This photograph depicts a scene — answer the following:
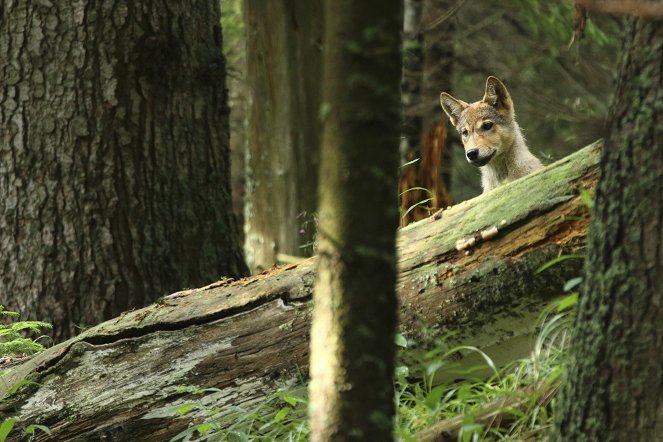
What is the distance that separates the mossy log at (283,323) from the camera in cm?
423

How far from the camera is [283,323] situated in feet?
14.7

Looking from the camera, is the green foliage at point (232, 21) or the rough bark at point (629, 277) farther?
the green foliage at point (232, 21)

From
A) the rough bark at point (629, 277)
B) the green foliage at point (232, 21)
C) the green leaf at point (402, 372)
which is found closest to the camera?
the rough bark at point (629, 277)

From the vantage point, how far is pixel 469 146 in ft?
24.2

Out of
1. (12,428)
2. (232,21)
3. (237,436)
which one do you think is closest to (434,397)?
(237,436)

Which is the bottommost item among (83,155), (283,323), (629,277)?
(283,323)

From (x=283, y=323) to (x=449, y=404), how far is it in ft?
3.76

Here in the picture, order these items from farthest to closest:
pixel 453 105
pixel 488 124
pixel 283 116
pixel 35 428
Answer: pixel 283 116
pixel 453 105
pixel 488 124
pixel 35 428

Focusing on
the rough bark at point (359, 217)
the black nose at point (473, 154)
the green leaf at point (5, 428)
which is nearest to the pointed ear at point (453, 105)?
the black nose at point (473, 154)

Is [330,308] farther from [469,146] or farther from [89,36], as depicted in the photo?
[469,146]

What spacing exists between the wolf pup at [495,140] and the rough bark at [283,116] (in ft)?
6.45

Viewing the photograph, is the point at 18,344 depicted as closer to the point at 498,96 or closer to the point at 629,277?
the point at 629,277

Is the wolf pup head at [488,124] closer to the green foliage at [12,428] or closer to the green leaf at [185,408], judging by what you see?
the green leaf at [185,408]

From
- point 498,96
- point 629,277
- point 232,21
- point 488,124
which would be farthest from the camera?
point 232,21
